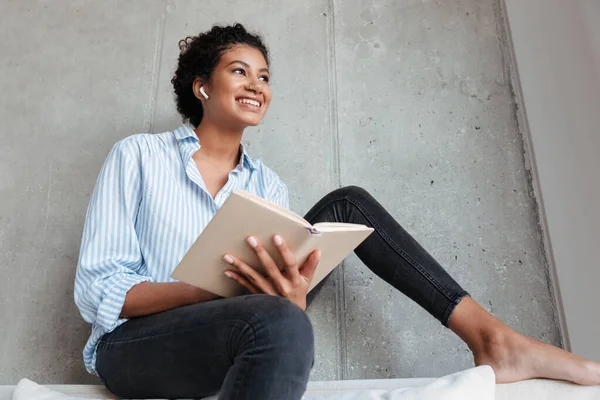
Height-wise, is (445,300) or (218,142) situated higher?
(218,142)

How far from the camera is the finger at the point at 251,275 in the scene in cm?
95

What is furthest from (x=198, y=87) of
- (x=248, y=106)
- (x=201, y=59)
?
(x=248, y=106)

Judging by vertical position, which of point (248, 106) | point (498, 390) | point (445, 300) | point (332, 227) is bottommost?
point (498, 390)

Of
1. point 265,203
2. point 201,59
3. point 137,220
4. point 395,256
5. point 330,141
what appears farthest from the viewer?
point 330,141

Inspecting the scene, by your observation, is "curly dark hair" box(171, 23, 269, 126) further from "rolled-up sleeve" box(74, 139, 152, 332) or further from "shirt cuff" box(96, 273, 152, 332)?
"shirt cuff" box(96, 273, 152, 332)

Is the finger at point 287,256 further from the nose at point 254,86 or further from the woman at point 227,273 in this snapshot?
the nose at point 254,86

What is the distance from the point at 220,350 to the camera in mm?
918

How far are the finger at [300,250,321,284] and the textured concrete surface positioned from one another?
0.68 meters

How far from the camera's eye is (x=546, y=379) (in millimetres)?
1144

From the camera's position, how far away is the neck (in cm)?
147

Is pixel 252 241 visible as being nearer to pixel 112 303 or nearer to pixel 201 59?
pixel 112 303

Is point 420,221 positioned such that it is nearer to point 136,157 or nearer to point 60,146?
point 136,157

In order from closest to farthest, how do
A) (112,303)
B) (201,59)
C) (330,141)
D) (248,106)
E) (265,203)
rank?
(265,203) < (112,303) < (248,106) < (201,59) < (330,141)

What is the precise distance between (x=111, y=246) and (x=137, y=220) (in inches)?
4.3
